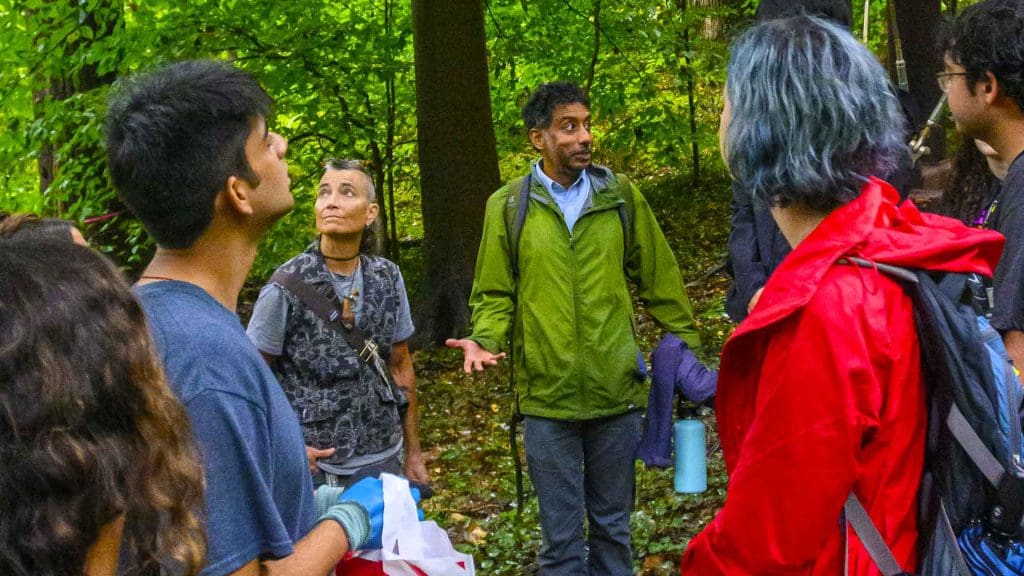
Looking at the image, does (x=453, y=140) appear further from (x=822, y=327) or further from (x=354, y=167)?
(x=822, y=327)

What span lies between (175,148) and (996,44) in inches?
96.4

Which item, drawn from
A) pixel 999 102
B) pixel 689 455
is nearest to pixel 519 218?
pixel 689 455

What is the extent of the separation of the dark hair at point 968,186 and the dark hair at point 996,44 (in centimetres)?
50

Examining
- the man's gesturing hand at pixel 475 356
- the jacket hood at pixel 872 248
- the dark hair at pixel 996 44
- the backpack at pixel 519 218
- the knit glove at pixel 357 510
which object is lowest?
the man's gesturing hand at pixel 475 356

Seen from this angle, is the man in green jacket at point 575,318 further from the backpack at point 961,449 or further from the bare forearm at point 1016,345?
the backpack at point 961,449

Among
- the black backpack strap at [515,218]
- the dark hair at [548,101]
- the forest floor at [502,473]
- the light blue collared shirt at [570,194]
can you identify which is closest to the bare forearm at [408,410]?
the black backpack strap at [515,218]

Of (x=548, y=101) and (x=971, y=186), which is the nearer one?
(x=971, y=186)

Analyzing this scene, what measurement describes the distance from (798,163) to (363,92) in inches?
350

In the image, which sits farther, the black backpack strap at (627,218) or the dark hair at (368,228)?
the black backpack strap at (627,218)

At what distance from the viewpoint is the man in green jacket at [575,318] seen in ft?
15.5

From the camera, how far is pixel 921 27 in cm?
1236

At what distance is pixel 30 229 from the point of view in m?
1.61

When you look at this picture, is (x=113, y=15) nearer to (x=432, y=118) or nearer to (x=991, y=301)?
(x=432, y=118)

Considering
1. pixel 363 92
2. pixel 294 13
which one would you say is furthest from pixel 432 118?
pixel 294 13
